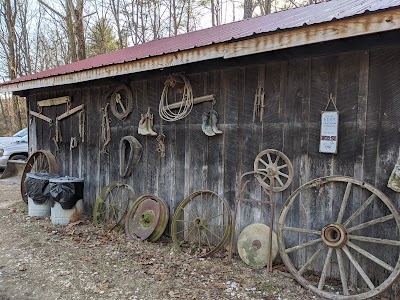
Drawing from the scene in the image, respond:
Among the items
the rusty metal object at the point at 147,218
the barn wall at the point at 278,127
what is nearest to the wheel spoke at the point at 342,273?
the barn wall at the point at 278,127

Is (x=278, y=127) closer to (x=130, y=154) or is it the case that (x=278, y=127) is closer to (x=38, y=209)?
(x=130, y=154)

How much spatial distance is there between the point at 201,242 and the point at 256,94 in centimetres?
185

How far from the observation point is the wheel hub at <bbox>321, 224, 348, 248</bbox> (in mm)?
2824

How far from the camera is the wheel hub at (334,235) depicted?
2.82 meters

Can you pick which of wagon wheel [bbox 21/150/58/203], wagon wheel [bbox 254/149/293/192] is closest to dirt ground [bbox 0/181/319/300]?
wagon wheel [bbox 254/149/293/192]

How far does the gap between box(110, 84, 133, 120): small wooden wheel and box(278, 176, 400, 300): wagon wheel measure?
2711 mm

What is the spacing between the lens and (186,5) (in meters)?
16.1

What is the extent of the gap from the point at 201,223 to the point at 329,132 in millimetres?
1777

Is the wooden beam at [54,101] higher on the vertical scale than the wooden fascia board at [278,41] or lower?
lower

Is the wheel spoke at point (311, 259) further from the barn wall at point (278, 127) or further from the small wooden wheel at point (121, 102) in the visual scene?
the small wooden wheel at point (121, 102)

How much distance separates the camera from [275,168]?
131 inches

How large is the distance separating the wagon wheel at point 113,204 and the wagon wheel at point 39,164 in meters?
1.48

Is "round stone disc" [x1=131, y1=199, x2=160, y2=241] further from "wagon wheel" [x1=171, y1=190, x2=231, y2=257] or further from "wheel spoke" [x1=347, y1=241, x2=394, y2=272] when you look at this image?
"wheel spoke" [x1=347, y1=241, x2=394, y2=272]

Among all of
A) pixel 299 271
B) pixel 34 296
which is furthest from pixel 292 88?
pixel 34 296
